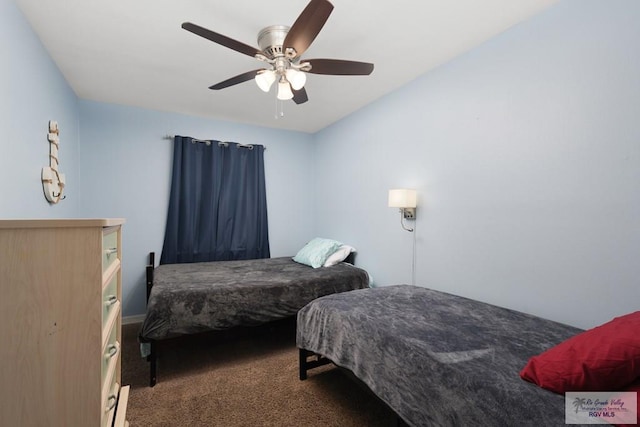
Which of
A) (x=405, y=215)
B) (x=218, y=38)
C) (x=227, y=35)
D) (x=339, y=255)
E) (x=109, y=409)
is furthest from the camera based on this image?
(x=339, y=255)

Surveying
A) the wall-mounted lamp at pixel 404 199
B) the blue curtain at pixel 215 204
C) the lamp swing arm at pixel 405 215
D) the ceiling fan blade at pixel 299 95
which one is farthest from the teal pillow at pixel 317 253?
the ceiling fan blade at pixel 299 95

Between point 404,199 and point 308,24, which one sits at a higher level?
point 308,24

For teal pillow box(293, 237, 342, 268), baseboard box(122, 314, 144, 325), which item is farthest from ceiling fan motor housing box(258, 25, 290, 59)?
baseboard box(122, 314, 144, 325)

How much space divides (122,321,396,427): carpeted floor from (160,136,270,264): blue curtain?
122 centimetres

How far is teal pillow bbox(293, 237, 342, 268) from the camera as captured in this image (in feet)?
10.7

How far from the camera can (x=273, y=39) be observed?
6.04 feet

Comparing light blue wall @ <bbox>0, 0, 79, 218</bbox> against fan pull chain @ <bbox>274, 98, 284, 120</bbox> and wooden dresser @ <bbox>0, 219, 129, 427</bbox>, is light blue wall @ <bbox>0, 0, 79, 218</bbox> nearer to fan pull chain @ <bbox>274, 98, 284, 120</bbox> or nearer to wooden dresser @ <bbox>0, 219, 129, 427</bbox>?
wooden dresser @ <bbox>0, 219, 129, 427</bbox>

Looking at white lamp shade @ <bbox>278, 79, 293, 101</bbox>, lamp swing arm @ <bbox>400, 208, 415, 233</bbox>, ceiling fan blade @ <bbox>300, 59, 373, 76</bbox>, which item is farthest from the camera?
lamp swing arm @ <bbox>400, 208, 415, 233</bbox>

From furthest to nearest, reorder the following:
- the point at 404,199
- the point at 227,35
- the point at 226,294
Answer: the point at 404,199 → the point at 226,294 → the point at 227,35

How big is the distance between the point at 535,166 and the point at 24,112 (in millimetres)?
3159

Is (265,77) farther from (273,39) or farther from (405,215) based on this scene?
(405,215)

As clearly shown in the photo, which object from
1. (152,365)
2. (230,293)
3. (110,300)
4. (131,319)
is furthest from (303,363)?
(131,319)

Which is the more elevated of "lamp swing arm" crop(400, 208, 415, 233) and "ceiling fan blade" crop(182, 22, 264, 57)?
"ceiling fan blade" crop(182, 22, 264, 57)

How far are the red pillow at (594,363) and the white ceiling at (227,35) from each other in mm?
1796
